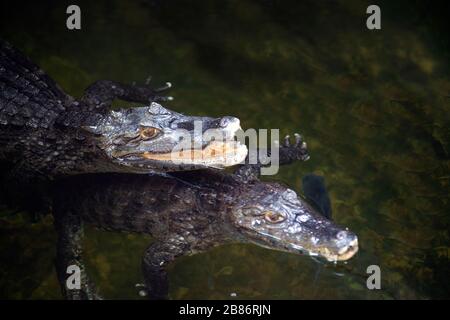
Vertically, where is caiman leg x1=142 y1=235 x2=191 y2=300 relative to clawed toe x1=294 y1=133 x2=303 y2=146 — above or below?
below

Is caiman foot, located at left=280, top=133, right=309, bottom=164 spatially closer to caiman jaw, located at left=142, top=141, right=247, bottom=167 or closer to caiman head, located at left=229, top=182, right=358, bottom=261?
caiman head, located at left=229, top=182, right=358, bottom=261

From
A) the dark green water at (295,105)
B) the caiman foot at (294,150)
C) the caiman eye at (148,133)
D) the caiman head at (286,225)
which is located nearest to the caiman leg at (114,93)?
the dark green water at (295,105)

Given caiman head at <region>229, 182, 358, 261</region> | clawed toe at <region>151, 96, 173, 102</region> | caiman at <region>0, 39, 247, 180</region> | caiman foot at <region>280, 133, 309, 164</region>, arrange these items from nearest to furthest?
caiman head at <region>229, 182, 358, 261</region>, caiman at <region>0, 39, 247, 180</region>, caiman foot at <region>280, 133, 309, 164</region>, clawed toe at <region>151, 96, 173, 102</region>

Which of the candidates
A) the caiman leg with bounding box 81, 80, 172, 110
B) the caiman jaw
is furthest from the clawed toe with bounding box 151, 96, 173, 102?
the caiman jaw

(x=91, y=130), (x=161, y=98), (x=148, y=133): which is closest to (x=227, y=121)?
(x=148, y=133)

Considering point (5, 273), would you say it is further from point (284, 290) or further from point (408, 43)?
point (408, 43)

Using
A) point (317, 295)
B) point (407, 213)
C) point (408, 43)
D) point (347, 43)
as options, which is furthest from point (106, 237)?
point (408, 43)

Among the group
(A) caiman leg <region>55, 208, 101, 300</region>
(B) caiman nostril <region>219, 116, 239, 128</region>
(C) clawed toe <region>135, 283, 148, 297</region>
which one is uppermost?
(B) caiman nostril <region>219, 116, 239, 128</region>

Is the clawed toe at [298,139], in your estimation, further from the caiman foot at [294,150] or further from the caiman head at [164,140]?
the caiman head at [164,140]
